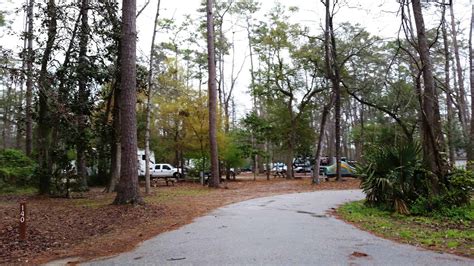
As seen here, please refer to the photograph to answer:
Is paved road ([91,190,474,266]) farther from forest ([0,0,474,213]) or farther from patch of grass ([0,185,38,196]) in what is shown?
patch of grass ([0,185,38,196])

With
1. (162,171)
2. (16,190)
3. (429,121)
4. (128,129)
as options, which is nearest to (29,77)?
(128,129)

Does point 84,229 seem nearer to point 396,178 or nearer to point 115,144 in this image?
point 396,178

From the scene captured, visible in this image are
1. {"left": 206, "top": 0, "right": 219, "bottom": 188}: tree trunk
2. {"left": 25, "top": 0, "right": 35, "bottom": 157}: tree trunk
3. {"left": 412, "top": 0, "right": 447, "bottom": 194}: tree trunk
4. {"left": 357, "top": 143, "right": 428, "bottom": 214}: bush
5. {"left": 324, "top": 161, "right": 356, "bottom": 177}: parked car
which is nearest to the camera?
{"left": 25, "top": 0, "right": 35, "bottom": 157}: tree trunk

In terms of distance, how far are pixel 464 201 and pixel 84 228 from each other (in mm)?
10718

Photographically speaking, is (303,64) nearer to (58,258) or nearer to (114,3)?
(114,3)

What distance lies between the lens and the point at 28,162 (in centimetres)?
2298

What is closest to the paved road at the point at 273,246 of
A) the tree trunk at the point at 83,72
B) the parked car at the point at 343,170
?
the tree trunk at the point at 83,72

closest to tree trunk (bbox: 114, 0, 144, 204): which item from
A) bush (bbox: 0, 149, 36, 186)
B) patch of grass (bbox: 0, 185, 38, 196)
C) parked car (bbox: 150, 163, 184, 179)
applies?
patch of grass (bbox: 0, 185, 38, 196)

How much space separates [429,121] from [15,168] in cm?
2018

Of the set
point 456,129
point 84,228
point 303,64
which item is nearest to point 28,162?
point 84,228

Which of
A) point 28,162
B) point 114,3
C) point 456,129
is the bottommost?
point 28,162

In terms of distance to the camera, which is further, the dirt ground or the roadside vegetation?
the roadside vegetation

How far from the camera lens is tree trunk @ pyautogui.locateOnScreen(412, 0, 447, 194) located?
12.8 m

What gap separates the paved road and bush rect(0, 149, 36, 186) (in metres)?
15.5
